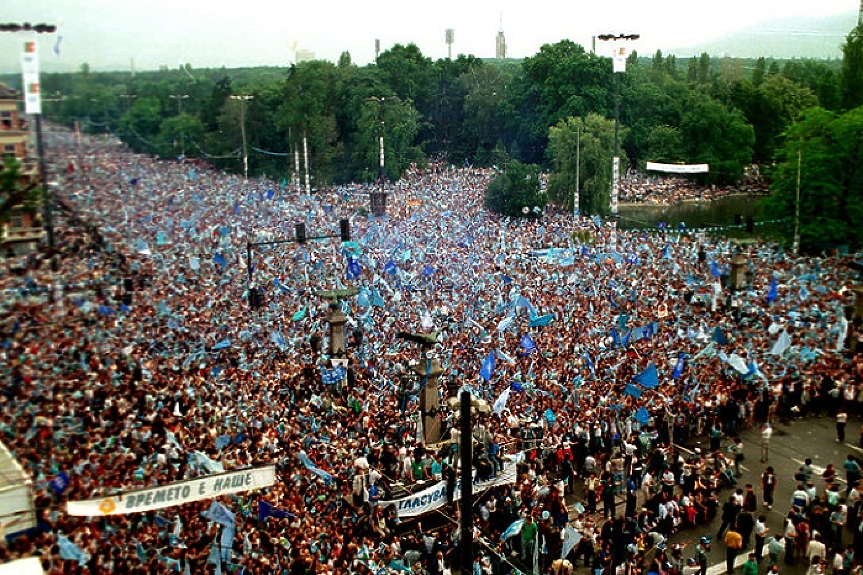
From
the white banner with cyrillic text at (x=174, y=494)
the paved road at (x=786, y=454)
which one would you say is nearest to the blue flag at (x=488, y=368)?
the paved road at (x=786, y=454)

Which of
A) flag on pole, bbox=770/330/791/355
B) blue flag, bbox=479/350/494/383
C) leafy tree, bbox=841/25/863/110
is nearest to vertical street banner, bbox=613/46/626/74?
flag on pole, bbox=770/330/791/355

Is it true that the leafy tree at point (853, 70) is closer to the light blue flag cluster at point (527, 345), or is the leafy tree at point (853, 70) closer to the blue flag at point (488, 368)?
the light blue flag cluster at point (527, 345)

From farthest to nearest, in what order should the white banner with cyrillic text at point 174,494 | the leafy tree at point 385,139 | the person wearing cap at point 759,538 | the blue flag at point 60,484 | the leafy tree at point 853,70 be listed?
the leafy tree at point 385,139 < the leafy tree at point 853,70 < the person wearing cap at point 759,538 < the blue flag at point 60,484 < the white banner with cyrillic text at point 174,494

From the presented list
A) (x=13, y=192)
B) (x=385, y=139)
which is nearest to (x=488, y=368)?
(x=13, y=192)

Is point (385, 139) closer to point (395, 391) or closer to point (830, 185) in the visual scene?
point (830, 185)

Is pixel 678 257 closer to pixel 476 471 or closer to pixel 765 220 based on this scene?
pixel 765 220

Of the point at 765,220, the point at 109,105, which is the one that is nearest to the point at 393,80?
the point at 109,105
